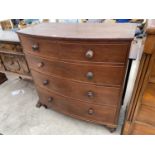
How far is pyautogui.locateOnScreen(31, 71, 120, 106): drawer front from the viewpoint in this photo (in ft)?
3.56

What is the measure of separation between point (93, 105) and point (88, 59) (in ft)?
1.64

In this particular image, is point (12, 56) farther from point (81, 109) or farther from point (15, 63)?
point (81, 109)

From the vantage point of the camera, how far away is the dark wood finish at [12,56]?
4.98ft

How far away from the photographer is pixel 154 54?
0.74 meters

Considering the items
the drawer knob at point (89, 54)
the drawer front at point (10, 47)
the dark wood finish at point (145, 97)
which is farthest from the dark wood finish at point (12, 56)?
the dark wood finish at point (145, 97)

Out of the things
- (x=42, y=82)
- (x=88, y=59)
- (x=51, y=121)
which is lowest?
(x=51, y=121)

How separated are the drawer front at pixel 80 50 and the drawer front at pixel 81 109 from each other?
502 millimetres

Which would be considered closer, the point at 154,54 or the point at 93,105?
the point at 154,54

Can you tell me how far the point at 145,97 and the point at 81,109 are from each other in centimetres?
63
